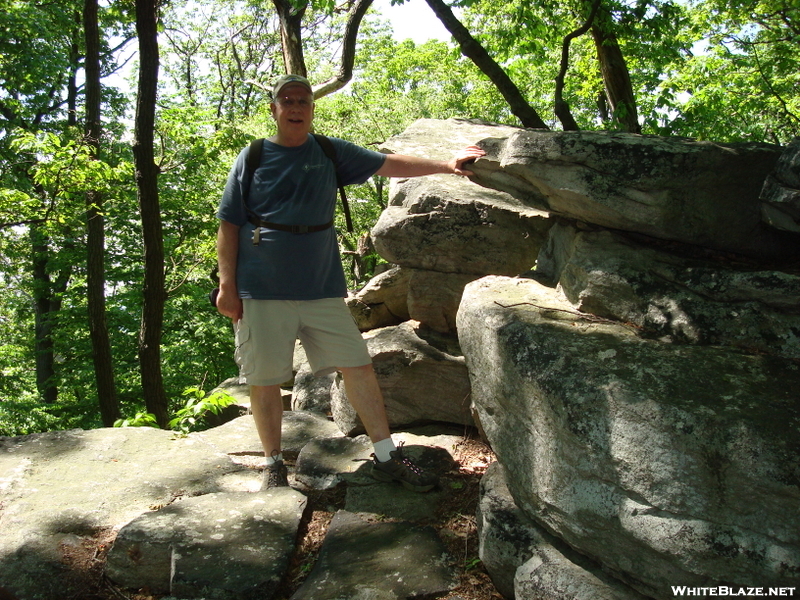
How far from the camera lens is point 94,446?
5023 millimetres

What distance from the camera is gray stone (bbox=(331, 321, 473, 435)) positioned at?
518 centimetres

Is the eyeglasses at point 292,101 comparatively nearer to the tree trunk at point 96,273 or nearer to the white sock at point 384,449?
the white sock at point 384,449

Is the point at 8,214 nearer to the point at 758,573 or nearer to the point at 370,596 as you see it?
the point at 370,596

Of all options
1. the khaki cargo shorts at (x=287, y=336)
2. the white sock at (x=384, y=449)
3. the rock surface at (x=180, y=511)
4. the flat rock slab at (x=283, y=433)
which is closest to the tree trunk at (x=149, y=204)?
the flat rock slab at (x=283, y=433)

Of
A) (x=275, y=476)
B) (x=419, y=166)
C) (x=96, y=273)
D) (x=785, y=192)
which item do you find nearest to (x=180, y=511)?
(x=275, y=476)

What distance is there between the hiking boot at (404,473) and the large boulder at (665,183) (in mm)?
1954

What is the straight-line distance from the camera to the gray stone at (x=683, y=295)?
3.04 m

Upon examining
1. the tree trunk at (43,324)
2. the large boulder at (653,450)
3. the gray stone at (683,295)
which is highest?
the gray stone at (683,295)

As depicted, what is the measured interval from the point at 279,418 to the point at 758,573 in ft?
9.81

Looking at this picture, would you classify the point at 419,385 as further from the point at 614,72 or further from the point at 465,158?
the point at 614,72

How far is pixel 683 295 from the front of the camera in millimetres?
3314

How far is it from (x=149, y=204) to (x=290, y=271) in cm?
599

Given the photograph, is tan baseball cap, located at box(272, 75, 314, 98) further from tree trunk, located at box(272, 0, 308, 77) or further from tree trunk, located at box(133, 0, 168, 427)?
tree trunk, located at box(133, 0, 168, 427)

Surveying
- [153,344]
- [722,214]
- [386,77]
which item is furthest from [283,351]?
[386,77]
